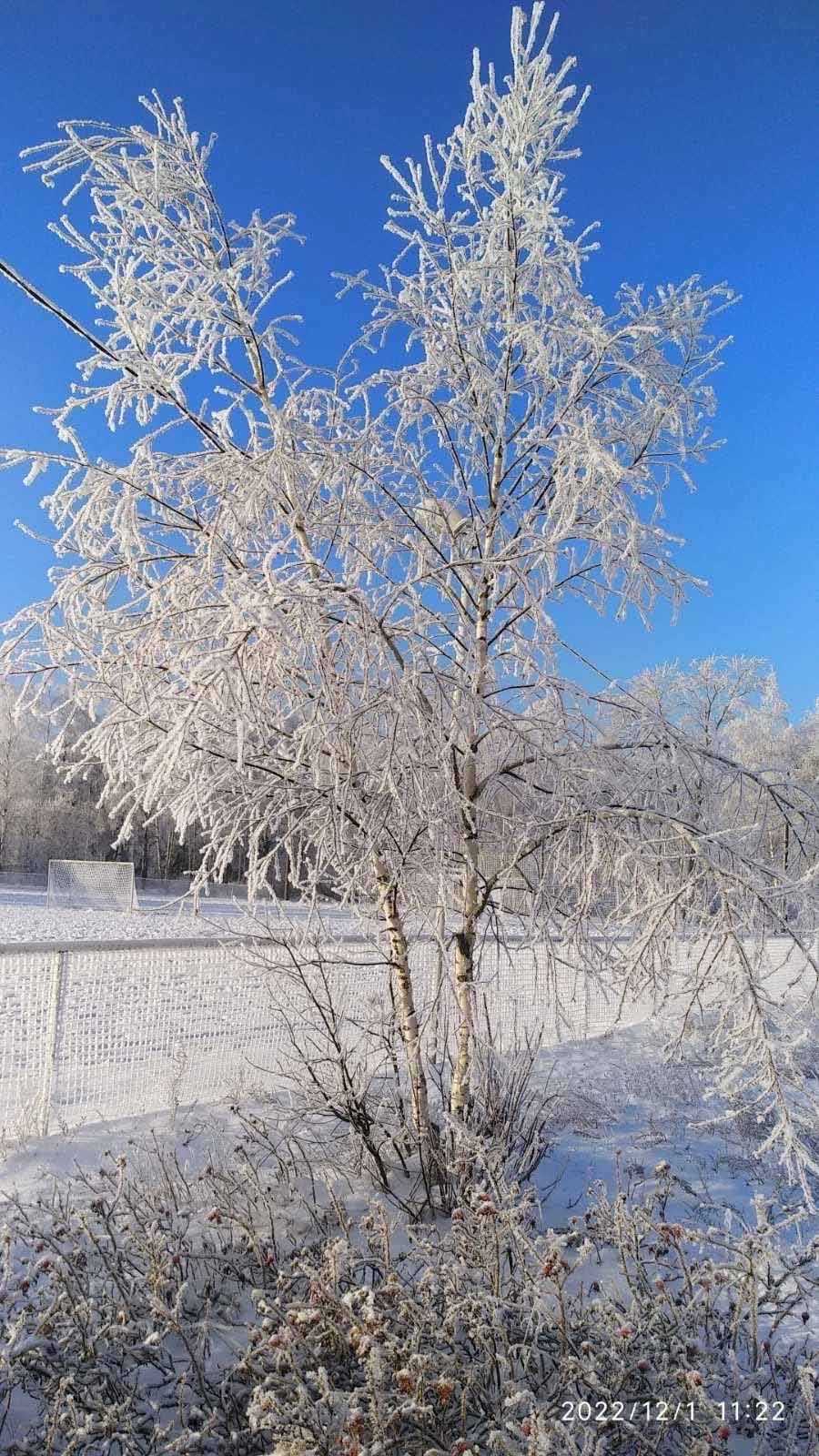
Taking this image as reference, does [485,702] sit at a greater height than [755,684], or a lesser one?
lesser

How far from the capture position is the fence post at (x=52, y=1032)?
484 centimetres

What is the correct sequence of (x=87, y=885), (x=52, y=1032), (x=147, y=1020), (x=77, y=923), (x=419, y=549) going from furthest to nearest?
(x=87, y=885), (x=77, y=923), (x=147, y=1020), (x=52, y=1032), (x=419, y=549)

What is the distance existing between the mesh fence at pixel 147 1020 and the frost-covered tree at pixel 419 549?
2.60ft

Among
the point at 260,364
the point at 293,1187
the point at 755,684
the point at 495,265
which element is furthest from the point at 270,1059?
the point at 755,684

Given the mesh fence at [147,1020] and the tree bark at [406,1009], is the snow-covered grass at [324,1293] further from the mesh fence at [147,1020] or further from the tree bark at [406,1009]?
the mesh fence at [147,1020]

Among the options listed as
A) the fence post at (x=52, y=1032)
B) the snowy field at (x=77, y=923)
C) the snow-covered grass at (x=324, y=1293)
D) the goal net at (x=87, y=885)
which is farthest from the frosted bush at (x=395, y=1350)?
the goal net at (x=87, y=885)

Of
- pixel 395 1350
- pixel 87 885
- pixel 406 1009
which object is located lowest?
pixel 87 885

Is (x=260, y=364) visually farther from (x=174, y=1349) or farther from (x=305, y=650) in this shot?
(x=174, y=1349)

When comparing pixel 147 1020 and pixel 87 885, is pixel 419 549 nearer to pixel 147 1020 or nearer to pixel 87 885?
pixel 147 1020

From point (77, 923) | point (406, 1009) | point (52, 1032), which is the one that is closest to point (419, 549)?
point (406, 1009)

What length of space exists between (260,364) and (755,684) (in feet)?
43.7

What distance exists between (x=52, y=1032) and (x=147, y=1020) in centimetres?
76

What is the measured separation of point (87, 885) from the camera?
31.2 m

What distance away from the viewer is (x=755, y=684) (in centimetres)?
1531
